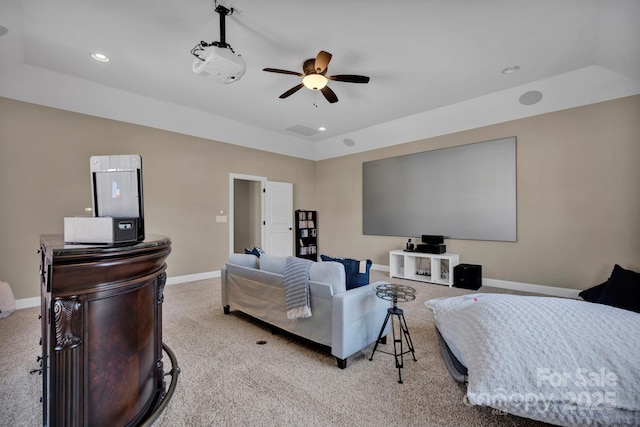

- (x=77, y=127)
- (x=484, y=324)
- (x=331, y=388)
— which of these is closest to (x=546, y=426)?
(x=484, y=324)

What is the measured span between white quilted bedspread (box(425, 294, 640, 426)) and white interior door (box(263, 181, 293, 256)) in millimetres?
5523

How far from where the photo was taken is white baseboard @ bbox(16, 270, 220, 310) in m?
3.88

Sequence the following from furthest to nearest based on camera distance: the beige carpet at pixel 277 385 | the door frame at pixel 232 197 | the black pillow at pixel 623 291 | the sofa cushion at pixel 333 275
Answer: the door frame at pixel 232 197, the black pillow at pixel 623 291, the sofa cushion at pixel 333 275, the beige carpet at pixel 277 385

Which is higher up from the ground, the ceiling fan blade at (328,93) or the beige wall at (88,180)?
the ceiling fan blade at (328,93)

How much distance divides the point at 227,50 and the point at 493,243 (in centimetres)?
503

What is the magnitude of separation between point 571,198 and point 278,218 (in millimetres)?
5636

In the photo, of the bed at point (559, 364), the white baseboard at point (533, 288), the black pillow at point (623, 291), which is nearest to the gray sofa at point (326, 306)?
the bed at point (559, 364)

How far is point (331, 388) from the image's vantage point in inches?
81.7

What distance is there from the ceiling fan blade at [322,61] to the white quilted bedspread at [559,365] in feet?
9.38

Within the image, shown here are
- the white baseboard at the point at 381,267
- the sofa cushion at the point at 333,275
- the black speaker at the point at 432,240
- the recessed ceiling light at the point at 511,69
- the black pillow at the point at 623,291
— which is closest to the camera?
the sofa cushion at the point at 333,275

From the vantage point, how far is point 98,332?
129 centimetres

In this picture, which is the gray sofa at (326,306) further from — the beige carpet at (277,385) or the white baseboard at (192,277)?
the white baseboard at (192,277)

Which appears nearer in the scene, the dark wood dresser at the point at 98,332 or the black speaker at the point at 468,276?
the dark wood dresser at the point at 98,332

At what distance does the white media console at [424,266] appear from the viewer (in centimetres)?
511
